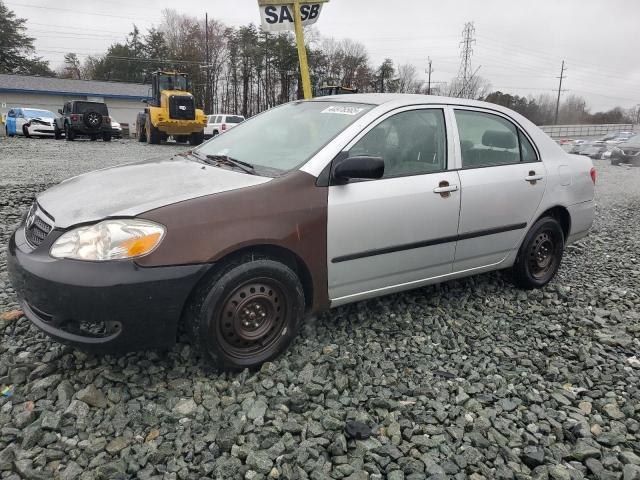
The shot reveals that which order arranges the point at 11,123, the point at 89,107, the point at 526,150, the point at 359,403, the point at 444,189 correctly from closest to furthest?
the point at 359,403
the point at 444,189
the point at 526,150
the point at 89,107
the point at 11,123

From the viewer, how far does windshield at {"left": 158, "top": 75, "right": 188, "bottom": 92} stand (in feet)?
70.1

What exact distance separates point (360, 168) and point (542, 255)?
2294 mm

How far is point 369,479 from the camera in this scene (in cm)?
202

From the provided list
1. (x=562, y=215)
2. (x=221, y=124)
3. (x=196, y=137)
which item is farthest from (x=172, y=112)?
(x=562, y=215)

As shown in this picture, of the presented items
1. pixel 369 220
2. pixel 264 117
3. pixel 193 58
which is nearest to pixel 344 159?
pixel 369 220

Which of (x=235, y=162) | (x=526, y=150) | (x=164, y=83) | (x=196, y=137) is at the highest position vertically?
(x=164, y=83)

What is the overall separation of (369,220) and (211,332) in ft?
3.73

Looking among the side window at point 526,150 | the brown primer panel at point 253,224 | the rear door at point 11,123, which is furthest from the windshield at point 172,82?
the brown primer panel at point 253,224

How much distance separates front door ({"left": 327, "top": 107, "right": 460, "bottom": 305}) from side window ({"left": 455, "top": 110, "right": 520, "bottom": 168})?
0.21m

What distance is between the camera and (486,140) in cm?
372

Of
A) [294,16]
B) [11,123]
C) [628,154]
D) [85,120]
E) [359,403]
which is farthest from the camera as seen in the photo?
[11,123]

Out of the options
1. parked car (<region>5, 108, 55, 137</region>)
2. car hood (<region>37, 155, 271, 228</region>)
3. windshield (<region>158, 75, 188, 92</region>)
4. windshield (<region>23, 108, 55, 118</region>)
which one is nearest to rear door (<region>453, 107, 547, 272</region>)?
car hood (<region>37, 155, 271, 228</region>)

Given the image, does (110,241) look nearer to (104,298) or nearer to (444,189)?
(104,298)

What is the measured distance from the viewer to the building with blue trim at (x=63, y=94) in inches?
1609
